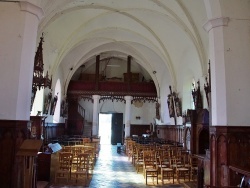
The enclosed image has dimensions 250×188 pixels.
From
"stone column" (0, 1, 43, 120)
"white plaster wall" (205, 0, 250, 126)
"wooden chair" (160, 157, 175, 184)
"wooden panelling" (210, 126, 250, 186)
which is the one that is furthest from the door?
"stone column" (0, 1, 43, 120)

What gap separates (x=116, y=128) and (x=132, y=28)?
38.7 ft

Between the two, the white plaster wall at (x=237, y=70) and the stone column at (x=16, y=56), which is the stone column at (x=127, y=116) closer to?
the white plaster wall at (x=237, y=70)

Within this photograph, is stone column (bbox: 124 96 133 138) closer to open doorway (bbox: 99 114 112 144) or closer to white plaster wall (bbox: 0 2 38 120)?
open doorway (bbox: 99 114 112 144)

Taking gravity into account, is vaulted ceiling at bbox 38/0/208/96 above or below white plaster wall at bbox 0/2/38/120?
above

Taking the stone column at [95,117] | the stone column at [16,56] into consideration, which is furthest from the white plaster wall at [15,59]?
the stone column at [95,117]

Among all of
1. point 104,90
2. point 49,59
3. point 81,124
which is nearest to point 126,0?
point 49,59

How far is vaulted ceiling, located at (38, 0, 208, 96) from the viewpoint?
424 inches

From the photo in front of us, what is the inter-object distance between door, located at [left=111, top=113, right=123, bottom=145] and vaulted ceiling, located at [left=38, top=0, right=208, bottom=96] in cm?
778

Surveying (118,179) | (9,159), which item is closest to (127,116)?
(118,179)

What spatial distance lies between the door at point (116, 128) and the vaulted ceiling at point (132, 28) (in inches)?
306

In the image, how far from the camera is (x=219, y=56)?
20.9ft

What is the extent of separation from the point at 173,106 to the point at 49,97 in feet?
25.0

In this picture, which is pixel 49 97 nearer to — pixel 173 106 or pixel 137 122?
pixel 173 106

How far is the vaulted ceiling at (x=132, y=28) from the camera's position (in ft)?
35.3
